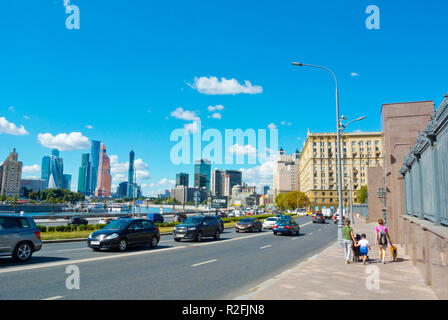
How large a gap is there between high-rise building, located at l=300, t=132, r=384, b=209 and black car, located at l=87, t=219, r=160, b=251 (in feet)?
364

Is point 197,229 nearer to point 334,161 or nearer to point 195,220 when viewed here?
point 195,220

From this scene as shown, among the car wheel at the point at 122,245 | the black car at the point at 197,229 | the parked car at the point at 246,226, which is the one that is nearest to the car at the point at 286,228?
the parked car at the point at 246,226

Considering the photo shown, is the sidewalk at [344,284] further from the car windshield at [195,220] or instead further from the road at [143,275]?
the car windshield at [195,220]

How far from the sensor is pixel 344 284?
344 inches

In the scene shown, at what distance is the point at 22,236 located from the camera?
11664mm

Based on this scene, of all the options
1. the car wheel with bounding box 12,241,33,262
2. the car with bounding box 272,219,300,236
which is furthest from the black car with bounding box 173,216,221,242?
the car wheel with bounding box 12,241,33,262

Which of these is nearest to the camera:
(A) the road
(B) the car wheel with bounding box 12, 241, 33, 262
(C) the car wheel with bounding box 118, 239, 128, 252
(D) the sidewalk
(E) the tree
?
(D) the sidewalk

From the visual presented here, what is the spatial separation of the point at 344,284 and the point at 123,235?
35.2 ft

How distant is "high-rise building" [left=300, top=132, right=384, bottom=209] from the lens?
123 m

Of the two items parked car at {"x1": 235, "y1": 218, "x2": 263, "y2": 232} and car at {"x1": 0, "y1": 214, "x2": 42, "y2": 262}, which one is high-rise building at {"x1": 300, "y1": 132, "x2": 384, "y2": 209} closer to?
parked car at {"x1": 235, "y1": 218, "x2": 263, "y2": 232}

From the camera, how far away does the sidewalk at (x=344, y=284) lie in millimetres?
7414

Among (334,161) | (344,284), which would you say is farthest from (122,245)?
(334,161)

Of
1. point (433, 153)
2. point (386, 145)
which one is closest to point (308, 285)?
point (433, 153)
